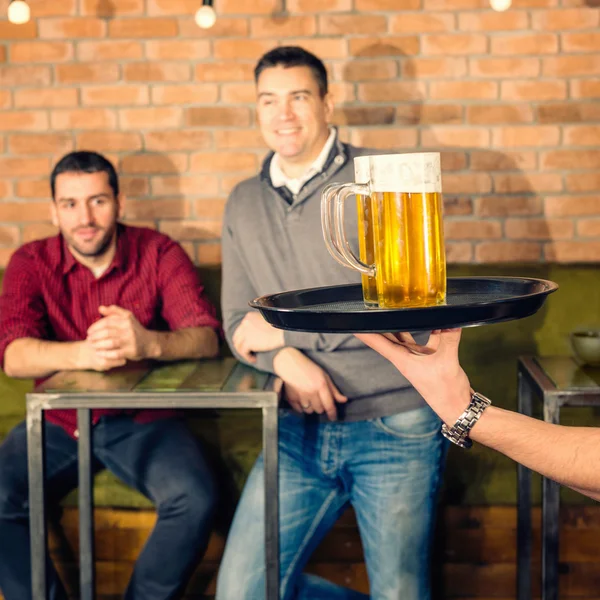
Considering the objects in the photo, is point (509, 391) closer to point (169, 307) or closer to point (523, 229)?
point (523, 229)

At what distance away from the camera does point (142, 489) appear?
6.82 feet

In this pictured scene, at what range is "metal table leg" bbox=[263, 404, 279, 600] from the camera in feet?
5.73

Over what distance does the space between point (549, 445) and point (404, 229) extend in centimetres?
34

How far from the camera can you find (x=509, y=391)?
7.82ft

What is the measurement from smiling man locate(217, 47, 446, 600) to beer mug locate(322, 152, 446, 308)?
0.78 metres

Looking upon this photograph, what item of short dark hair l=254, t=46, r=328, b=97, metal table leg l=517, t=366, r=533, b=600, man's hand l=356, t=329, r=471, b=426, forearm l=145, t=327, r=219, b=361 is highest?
short dark hair l=254, t=46, r=328, b=97

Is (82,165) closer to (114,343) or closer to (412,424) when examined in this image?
(114,343)

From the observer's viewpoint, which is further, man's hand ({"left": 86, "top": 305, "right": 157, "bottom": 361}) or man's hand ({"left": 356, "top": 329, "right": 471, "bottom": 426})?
man's hand ({"left": 86, "top": 305, "right": 157, "bottom": 361})

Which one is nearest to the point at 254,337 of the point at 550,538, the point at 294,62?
the point at 294,62

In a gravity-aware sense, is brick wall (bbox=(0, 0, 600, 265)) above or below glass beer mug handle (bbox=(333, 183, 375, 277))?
above

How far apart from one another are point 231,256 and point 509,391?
2.93 feet

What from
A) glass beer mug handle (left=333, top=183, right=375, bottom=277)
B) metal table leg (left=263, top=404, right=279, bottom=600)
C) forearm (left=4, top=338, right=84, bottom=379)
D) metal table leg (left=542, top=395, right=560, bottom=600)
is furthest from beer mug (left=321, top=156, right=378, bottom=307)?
forearm (left=4, top=338, right=84, bottom=379)

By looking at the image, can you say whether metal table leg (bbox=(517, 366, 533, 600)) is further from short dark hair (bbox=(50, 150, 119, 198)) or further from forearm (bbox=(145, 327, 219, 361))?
short dark hair (bbox=(50, 150, 119, 198))

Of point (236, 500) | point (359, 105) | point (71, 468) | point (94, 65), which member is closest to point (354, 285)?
point (236, 500)
